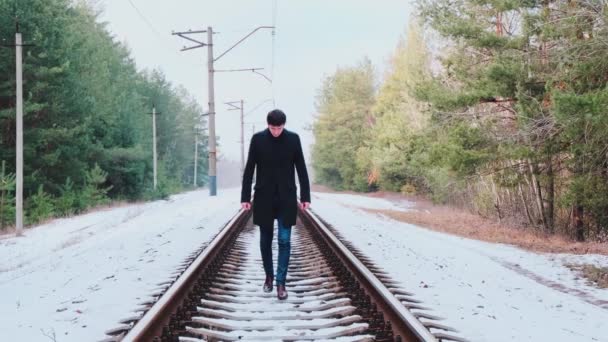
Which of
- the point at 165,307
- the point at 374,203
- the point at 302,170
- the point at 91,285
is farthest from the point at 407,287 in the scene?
the point at 374,203

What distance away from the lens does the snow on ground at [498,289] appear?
4730 mm

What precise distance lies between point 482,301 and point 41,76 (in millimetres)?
22733

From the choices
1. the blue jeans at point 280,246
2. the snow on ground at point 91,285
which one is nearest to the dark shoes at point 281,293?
the blue jeans at point 280,246

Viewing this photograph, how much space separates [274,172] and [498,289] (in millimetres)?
3047

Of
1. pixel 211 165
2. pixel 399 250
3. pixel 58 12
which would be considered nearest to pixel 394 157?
pixel 211 165

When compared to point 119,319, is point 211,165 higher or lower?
higher

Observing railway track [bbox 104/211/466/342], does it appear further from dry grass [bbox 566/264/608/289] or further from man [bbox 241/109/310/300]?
dry grass [bbox 566/264/608/289]

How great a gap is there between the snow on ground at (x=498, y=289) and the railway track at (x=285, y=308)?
356mm

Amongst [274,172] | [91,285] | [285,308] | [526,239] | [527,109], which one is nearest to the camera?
[285,308]

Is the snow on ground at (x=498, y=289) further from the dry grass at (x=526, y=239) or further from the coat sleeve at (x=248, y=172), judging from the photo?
the coat sleeve at (x=248, y=172)

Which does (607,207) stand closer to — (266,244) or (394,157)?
(266,244)

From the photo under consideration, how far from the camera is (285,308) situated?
17.0 feet

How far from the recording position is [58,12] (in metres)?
26.2

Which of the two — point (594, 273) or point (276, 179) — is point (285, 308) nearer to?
point (276, 179)
